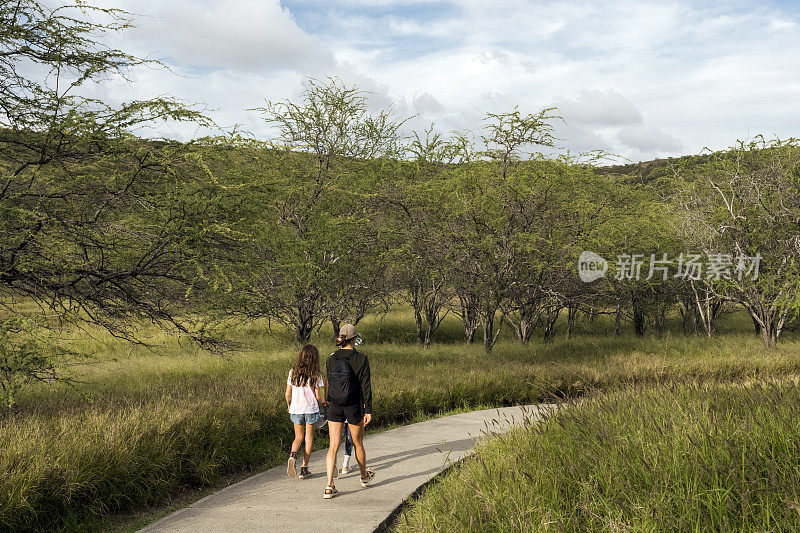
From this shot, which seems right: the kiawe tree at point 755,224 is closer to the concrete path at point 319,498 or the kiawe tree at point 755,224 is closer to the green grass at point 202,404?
the green grass at point 202,404

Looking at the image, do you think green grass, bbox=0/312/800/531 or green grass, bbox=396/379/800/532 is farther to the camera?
green grass, bbox=0/312/800/531

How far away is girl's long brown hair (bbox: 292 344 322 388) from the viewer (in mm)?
6836

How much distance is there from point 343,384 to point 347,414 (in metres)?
0.36

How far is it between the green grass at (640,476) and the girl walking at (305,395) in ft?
6.24

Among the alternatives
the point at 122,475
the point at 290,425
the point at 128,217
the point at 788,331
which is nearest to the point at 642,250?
the point at 788,331

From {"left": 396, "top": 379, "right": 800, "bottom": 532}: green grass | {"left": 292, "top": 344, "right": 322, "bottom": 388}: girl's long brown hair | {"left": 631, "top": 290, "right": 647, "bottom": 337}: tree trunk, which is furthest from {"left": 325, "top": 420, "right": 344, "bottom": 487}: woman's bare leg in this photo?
{"left": 631, "top": 290, "right": 647, "bottom": 337}: tree trunk

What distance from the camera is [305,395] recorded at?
6.93 meters

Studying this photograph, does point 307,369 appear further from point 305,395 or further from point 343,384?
point 343,384

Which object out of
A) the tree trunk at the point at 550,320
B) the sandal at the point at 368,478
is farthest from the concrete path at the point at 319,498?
the tree trunk at the point at 550,320

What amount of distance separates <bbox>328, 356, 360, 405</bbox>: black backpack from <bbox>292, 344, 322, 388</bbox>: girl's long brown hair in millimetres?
446

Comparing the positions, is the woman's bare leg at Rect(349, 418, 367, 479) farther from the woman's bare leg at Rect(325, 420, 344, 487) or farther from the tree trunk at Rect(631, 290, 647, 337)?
the tree trunk at Rect(631, 290, 647, 337)

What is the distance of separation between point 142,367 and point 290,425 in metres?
7.52

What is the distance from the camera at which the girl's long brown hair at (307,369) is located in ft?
22.4

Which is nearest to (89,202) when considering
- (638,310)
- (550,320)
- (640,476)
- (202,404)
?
(202,404)
